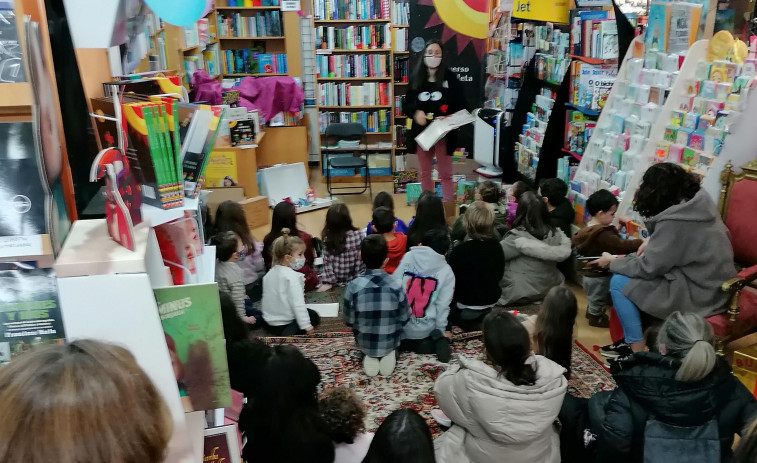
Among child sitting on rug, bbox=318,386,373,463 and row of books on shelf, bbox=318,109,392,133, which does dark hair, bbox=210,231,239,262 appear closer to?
child sitting on rug, bbox=318,386,373,463

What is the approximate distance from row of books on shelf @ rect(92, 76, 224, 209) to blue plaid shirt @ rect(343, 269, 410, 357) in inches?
57.0

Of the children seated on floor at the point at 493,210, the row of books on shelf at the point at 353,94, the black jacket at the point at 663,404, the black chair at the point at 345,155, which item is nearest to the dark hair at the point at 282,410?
the black jacket at the point at 663,404

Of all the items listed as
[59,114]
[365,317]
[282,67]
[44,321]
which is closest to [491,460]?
[365,317]

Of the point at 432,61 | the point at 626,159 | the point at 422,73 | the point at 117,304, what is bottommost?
the point at 626,159

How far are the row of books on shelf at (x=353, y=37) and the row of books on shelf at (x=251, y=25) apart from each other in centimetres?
62

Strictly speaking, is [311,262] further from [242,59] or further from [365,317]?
[242,59]

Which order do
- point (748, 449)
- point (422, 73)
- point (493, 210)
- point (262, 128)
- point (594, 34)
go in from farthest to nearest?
point (262, 128)
point (422, 73)
point (594, 34)
point (493, 210)
point (748, 449)

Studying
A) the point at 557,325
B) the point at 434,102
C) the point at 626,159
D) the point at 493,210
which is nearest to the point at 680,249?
the point at 557,325

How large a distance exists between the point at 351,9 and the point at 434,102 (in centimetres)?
200

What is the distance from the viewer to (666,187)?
3.28m

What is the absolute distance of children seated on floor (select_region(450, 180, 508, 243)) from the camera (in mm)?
4633

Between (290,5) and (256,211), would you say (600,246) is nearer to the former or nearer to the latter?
(256,211)

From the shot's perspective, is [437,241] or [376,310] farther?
[437,241]

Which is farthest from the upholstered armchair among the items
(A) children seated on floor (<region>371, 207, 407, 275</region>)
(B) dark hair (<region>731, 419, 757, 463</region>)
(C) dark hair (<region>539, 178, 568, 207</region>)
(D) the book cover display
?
(D) the book cover display
